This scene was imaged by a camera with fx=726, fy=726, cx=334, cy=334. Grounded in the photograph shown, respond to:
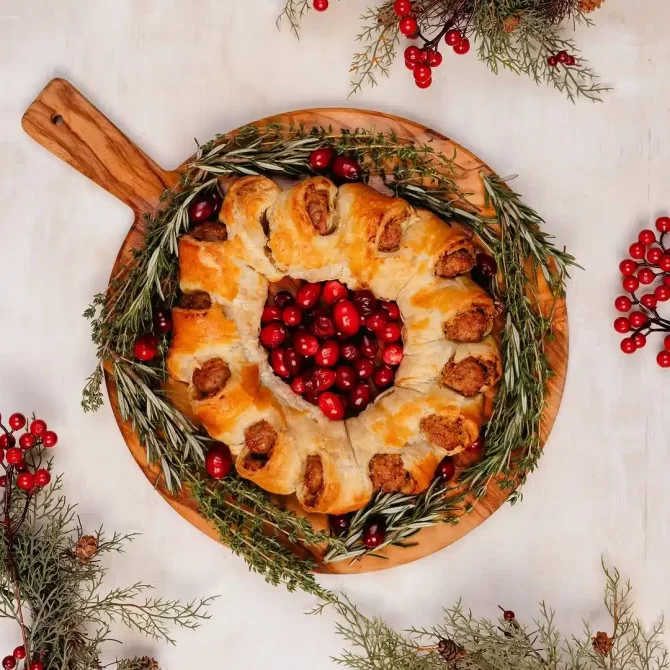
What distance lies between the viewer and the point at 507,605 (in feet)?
8.39

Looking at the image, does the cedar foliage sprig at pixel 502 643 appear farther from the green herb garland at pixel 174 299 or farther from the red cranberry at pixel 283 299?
the red cranberry at pixel 283 299

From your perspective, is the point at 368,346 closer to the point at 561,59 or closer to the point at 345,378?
the point at 345,378

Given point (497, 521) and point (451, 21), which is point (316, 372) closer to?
point (497, 521)

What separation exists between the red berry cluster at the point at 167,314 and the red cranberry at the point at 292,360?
0.39m

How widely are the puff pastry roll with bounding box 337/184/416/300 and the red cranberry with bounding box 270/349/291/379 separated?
0.38 metres

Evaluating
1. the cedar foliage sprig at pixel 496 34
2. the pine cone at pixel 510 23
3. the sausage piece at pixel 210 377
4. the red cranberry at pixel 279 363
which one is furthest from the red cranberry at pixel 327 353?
the pine cone at pixel 510 23

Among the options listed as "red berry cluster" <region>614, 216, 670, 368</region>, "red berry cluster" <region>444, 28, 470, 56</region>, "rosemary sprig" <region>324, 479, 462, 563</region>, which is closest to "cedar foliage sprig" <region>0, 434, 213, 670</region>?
"rosemary sprig" <region>324, 479, 462, 563</region>

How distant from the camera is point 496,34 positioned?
7.69 feet

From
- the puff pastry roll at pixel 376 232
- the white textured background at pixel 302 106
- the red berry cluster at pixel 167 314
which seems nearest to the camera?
the puff pastry roll at pixel 376 232

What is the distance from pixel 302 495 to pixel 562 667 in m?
1.16

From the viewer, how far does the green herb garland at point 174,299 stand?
2.26m

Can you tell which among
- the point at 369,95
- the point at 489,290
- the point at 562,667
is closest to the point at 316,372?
the point at 489,290

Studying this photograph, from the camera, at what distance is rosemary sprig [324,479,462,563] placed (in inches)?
91.1

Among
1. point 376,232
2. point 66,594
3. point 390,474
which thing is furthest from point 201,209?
point 66,594
